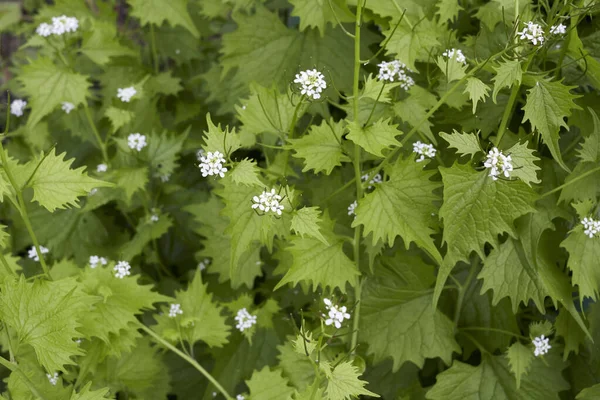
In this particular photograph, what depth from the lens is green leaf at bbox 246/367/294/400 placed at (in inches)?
68.0

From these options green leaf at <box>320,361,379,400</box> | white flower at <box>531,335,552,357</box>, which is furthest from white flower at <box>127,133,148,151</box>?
white flower at <box>531,335,552,357</box>

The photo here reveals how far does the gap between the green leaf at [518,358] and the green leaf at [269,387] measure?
67cm

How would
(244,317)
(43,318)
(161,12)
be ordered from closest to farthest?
(43,318)
(244,317)
(161,12)

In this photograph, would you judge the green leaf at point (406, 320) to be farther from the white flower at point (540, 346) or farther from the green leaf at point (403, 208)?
the green leaf at point (403, 208)

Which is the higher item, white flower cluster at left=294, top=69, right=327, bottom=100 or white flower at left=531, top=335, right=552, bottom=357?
white flower cluster at left=294, top=69, right=327, bottom=100

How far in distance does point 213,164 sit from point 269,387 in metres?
0.75

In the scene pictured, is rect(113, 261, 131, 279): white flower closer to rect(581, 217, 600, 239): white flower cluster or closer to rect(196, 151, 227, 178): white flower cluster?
rect(196, 151, 227, 178): white flower cluster

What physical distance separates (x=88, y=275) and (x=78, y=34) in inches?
52.6

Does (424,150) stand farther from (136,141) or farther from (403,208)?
(136,141)

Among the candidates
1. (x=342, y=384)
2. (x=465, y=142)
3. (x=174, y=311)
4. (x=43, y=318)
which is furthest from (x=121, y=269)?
(x=465, y=142)

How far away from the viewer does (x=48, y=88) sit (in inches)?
91.4

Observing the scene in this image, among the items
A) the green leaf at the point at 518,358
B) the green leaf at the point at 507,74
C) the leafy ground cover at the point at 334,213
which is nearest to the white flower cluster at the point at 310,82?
the leafy ground cover at the point at 334,213

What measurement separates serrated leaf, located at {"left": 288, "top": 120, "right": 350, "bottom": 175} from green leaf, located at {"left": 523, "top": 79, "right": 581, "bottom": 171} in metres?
0.48

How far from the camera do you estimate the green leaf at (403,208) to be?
4.90 ft
